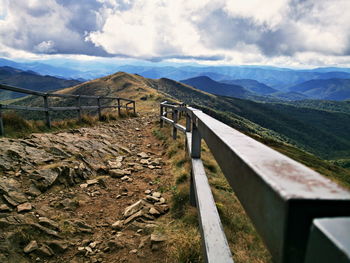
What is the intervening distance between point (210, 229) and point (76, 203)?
11.6 ft

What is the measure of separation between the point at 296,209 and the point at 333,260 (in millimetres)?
109

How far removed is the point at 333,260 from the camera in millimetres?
456

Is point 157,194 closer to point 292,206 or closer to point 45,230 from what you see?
point 45,230

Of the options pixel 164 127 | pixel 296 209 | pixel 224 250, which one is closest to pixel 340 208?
pixel 296 209

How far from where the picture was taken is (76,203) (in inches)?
185

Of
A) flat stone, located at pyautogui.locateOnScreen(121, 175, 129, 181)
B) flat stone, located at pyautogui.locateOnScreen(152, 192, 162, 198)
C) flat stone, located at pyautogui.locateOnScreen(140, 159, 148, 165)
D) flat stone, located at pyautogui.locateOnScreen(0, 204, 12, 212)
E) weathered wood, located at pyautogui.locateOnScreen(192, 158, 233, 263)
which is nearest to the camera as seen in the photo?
weathered wood, located at pyautogui.locateOnScreen(192, 158, 233, 263)

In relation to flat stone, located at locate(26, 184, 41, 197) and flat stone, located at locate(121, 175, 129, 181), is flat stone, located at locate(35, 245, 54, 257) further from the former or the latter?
flat stone, located at locate(121, 175, 129, 181)

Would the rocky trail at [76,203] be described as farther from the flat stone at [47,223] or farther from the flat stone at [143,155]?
the flat stone at [143,155]

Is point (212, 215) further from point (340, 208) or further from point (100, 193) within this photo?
point (100, 193)

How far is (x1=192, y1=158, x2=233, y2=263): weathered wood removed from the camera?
1.77 metres

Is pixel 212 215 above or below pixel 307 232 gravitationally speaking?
below

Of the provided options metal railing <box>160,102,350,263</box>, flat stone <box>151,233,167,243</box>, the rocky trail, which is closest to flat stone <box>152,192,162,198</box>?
the rocky trail

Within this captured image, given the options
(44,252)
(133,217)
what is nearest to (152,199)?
(133,217)

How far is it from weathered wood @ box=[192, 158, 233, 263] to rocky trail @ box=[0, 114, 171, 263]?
1.21 metres
